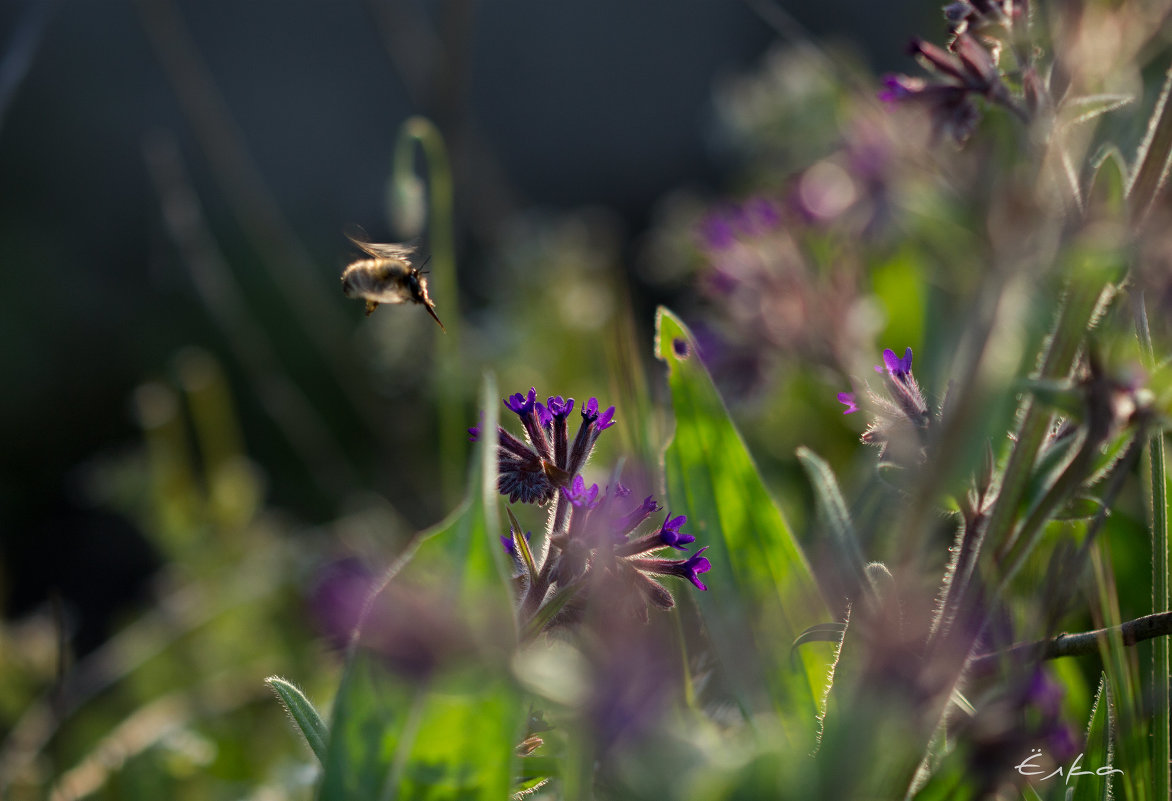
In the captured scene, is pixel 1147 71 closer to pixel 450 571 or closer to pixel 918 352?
pixel 918 352

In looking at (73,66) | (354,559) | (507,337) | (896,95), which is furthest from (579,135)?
(896,95)

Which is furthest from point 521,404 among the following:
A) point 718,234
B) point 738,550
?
point 718,234

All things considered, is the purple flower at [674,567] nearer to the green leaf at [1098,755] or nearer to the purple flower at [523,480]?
the purple flower at [523,480]

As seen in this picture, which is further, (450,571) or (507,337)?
(507,337)

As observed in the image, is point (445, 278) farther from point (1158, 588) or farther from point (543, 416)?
point (1158, 588)

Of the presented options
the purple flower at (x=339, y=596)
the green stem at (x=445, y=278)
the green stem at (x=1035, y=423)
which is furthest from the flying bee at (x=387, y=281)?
the green stem at (x=1035, y=423)

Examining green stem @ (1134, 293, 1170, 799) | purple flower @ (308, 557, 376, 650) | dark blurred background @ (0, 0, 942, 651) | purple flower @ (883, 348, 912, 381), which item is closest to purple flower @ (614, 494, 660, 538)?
purple flower @ (883, 348, 912, 381)

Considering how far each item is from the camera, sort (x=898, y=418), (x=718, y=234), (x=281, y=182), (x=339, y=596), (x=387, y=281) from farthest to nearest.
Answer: (x=281, y=182)
(x=718, y=234)
(x=339, y=596)
(x=387, y=281)
(x=898, y=418)
